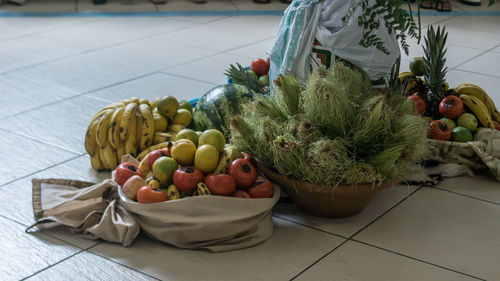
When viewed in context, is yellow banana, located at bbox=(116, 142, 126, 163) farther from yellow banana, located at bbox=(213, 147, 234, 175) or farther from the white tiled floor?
yellow banana, located at bbox=(213, 147, 234, 175)

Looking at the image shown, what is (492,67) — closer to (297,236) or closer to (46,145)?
(297,236)

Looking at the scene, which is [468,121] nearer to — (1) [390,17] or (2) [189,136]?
(2) [189,136]

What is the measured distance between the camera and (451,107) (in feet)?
11.8

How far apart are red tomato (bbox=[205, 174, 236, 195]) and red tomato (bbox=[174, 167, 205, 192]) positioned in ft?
0.17

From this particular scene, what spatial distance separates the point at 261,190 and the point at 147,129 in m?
0.99

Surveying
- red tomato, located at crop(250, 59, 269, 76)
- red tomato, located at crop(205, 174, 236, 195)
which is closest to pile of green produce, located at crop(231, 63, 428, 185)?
red tomato, located at crop(205, 174, 236, 195)

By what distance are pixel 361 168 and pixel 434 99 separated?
1.25 m

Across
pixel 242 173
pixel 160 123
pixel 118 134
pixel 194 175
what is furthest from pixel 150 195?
pixel 160 123

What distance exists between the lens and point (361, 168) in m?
2.69

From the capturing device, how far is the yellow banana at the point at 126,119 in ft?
11.3

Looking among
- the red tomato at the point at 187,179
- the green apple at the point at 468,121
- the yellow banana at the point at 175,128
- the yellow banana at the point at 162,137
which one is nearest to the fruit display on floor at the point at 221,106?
the yellow banana at the point at 175,128

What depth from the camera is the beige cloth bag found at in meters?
2.68

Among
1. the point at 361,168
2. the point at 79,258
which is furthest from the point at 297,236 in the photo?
the point at 79,258

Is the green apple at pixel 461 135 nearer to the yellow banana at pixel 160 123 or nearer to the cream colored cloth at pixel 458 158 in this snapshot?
the cream colored cloth at pixel 458 158
